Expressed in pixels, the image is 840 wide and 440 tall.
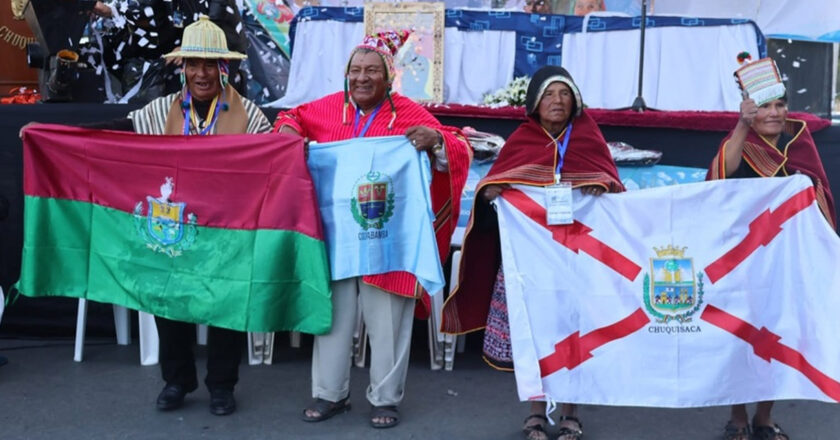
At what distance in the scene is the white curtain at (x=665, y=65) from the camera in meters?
7.33

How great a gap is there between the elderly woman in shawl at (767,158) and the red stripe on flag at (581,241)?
56 cm

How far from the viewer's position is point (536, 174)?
3.86 meters

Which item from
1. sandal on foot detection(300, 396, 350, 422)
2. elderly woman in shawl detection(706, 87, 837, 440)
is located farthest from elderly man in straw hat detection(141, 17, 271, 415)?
elderly woman in shawl detection(706, 87, 837, 440)

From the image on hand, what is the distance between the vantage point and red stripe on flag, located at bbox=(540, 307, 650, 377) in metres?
3.84

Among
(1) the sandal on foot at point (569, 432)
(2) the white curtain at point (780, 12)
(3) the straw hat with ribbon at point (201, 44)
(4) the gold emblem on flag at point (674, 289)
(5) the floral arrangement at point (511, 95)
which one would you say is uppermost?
(2) the white curtain at point (780, 12)

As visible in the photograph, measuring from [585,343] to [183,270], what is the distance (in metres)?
1.78

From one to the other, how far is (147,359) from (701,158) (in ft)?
11.8

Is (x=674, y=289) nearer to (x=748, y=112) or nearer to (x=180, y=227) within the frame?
(x=748, y=112)

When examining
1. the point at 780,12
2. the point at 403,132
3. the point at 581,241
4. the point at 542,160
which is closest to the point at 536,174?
the point at 542,160

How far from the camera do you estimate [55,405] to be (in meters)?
4.50

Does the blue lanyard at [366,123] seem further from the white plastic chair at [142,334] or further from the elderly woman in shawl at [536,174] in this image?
the white plastic chair at [142,334]

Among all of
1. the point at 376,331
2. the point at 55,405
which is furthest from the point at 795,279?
the point at 55,405

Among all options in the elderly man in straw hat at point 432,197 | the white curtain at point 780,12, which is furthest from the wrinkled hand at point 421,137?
the white curtain at point 780,12

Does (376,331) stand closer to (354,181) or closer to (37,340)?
(354,181)
